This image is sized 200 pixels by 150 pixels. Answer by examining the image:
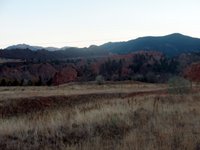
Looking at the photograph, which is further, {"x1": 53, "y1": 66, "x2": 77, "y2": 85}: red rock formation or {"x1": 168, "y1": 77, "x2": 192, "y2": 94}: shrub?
{"x1": 53, "y1": 66, "x2": 77, "y2": 85}: red rock formation

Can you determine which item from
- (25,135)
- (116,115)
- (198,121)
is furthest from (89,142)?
(198,121)

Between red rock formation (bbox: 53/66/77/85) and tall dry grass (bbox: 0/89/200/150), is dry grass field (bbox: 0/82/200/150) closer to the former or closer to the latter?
tall dry grass (bbox: 0/89/200/150)

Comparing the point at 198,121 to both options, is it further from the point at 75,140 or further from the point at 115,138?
the point at 75,140

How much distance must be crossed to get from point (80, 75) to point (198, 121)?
109335mm

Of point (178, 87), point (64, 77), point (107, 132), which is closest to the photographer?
point (107, 132)

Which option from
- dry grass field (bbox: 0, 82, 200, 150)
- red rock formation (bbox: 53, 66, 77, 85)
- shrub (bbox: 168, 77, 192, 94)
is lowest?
red rock formation (bbox: 53, 66, 77, 85)

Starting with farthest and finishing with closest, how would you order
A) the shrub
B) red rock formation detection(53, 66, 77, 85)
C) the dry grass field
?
red rock formation detection(53, 66, 77, 85) < the shrub < the dry grass field

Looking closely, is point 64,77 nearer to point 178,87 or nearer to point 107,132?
point 178,87

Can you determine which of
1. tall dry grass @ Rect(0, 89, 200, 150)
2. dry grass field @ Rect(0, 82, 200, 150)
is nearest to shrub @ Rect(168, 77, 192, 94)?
dry grass field @ Rect(0, 82, 200, 150)

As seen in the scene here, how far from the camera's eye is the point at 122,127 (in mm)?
11234

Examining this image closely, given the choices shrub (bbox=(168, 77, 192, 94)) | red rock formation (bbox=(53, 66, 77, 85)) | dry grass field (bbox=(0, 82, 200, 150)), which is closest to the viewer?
dry grass field (bbox=(0, 82, 200, 150))

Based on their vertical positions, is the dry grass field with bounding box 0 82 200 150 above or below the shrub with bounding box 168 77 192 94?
above

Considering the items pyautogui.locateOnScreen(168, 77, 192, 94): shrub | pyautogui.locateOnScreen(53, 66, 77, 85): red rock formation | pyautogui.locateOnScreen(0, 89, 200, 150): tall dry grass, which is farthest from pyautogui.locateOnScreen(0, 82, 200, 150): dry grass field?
pyautogui.locateOnScreen(53, 66, 77, 85): red rock formation

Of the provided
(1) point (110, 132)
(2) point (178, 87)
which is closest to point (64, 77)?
(2) point (178, 87)
